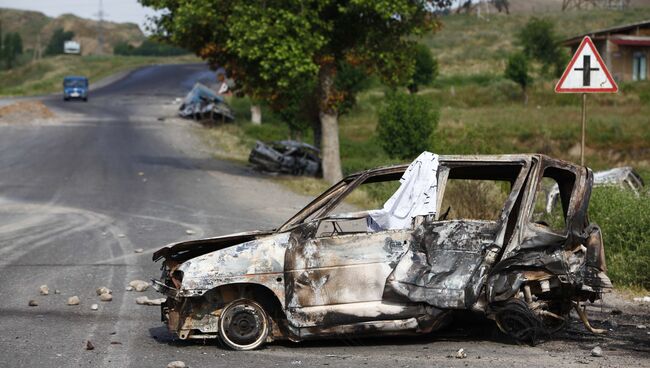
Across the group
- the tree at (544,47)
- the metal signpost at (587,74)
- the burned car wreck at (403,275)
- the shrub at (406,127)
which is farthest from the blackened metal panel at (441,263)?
the tree at (544,47)

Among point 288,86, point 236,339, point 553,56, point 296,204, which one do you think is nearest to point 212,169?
point 288,86

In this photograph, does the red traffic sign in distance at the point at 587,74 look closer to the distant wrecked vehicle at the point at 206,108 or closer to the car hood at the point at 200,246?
the car hood at the point at 200,246

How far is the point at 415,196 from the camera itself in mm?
8438

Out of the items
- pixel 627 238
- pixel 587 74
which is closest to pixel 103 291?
pixel 627 238

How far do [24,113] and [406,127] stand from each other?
77.2 ft

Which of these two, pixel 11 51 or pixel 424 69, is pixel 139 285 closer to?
pixel 424 69

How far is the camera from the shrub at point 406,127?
114 ft

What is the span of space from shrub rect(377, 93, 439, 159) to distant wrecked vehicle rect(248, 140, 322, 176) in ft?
18.4

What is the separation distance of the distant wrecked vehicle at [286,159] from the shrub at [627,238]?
17590mm

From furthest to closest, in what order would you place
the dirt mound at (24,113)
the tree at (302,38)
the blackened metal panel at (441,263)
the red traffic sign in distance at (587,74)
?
the dirt mound at (24,113) < the tree at (302,38) < the red traffic sign in distance at (587,74) < the blackened metal panel at (441,263)

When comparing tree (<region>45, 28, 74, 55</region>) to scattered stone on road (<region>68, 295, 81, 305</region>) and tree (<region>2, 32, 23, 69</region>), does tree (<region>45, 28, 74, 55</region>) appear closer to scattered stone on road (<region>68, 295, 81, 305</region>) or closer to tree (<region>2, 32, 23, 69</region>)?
tree (<region>2, 32, 23, 69</region>)

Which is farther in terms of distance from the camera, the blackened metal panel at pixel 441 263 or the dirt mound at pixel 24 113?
the dirt mound at pixel 24 113

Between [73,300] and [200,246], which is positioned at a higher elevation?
[200,246]

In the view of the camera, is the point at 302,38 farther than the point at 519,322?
→ Yes
